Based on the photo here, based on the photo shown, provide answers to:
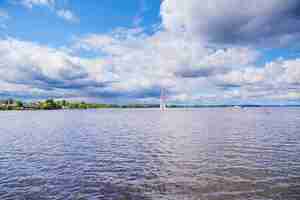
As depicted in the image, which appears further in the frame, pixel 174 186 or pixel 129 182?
pixel 129 182

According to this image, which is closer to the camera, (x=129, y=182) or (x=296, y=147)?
(x=129, y=182)

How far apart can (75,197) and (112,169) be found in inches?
294

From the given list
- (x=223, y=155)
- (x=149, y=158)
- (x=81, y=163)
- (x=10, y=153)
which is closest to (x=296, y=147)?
(x=223, y=155)

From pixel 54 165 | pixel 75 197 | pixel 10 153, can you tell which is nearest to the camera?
pixel 75 197

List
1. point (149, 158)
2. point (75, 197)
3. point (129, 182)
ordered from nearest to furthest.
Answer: point (75, 197)
point (129, 182)
point (149, 158)

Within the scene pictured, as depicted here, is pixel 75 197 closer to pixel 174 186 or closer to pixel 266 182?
pixel 174 186

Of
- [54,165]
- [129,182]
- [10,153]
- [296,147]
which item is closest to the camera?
[129,182]

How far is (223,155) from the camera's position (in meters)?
30.1

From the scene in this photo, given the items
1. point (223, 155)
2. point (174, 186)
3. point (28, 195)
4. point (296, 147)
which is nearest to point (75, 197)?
point (28, 195)

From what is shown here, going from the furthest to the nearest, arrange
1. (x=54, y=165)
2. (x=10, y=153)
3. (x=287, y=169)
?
(x=10, y=153), (x=54, y=165), (x=287, y=169)

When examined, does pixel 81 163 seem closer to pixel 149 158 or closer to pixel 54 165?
pixel 54 165

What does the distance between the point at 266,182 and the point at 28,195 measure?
59.9 ft

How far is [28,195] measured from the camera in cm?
1706

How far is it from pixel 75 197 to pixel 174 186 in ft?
24.3
